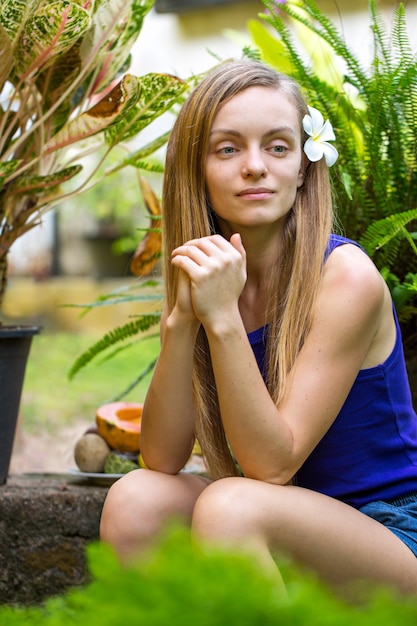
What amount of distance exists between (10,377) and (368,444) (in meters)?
0.93

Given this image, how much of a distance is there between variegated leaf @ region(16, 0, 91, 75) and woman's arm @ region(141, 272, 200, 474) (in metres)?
0.70

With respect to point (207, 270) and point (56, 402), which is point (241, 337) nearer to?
point (207, 270)

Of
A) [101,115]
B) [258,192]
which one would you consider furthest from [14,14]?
[258,192]

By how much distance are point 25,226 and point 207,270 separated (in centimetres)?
94

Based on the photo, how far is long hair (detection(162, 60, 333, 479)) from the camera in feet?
4.84

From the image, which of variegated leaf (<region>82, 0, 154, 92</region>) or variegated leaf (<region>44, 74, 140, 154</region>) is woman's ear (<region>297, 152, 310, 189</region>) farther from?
variegated leaf (<region>82, 0, 154, 92</region>)

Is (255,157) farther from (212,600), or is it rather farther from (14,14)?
(212,600)

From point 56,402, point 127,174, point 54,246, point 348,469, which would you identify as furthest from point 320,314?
point 54,246

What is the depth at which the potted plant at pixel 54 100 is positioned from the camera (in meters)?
1.85

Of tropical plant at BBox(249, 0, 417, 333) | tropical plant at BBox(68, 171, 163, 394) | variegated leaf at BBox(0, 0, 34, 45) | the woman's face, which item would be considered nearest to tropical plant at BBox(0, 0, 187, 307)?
variegated leaf at BBox(0, 0, 34, 45)

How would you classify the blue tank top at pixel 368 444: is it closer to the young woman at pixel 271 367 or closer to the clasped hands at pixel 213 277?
the young woman at pixel 271 367

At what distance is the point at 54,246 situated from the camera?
6.33 metres

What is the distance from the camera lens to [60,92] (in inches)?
83.3

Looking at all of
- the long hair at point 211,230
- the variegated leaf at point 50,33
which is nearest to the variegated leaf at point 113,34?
the variegated leaf at point 50,33
